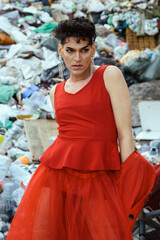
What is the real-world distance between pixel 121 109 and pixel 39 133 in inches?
118

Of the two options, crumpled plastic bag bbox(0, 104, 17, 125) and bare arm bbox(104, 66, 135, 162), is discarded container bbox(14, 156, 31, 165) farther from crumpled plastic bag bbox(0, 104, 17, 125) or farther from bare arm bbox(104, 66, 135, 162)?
bare arm bbox(104, 66, 135, 162)

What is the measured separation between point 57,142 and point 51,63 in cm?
501

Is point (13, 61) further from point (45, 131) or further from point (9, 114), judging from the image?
point (45, 131)

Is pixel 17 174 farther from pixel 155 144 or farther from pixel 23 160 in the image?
pixel 155 144

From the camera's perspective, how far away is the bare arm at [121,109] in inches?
56.7

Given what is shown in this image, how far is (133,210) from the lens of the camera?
139cm

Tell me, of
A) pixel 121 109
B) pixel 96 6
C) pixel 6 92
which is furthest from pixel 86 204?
pixel 96 6

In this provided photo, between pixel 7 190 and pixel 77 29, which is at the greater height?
pixel 77 29

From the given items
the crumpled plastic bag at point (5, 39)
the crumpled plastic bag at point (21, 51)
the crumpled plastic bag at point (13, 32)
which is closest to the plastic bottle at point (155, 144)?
the crumpled plastic bag at point (21, 51)

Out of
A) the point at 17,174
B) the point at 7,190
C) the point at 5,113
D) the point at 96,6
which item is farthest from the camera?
the point at 96,6

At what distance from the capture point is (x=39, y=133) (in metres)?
4.34

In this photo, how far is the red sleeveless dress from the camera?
4.55ft

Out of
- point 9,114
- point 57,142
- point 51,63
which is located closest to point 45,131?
point 9,114

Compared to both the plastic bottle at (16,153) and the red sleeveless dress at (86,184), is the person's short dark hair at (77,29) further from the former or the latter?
the plastic bottle at (16,153)
